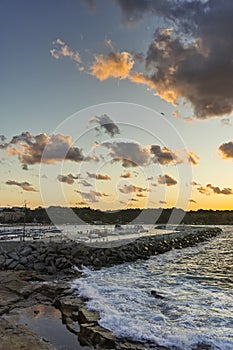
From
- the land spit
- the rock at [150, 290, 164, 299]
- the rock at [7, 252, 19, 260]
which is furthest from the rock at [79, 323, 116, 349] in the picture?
the rock at [7, 252, 19, 260]

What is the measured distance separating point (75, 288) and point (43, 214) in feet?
520

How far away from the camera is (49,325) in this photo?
1035 cm

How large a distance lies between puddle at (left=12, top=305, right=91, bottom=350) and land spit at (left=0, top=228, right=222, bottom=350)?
0.24m

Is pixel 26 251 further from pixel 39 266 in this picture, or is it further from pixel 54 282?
pixel 54 282

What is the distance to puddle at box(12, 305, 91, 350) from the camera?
29.2ft

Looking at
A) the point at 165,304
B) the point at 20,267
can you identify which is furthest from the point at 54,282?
the point at 165,304

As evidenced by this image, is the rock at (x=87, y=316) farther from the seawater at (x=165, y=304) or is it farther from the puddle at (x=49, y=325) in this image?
the puddle at (x=49, y=325)

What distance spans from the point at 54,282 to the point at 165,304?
630cm

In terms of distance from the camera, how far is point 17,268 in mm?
20906

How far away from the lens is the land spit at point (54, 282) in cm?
906

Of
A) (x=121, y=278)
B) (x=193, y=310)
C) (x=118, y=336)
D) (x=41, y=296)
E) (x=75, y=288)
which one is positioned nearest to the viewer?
(x=118, y=336)

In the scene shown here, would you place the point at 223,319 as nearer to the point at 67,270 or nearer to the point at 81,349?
the point at 81,349

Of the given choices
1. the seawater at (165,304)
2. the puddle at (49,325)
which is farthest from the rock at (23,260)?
the puddle at (49,325)

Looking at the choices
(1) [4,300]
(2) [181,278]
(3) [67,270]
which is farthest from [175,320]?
(3) [67,270]
